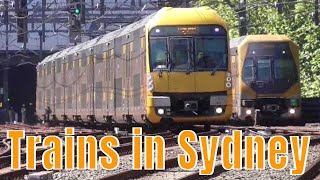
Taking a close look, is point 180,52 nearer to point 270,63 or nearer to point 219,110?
point 219,110

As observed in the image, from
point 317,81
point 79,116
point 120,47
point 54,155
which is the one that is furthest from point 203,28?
point 317,81

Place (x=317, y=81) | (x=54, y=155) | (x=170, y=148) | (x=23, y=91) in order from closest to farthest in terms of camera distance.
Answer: (x=54, y=155) < (x=170, y=148) < (x=317, y=81) < (x=23, y=91)

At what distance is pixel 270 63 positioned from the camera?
28.1 metres

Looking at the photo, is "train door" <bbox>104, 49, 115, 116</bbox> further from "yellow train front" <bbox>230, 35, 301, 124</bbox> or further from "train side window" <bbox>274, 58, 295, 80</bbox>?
"train side window" <bbox>274, 58, 295, 80</bbox>

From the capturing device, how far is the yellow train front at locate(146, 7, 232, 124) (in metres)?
19.8

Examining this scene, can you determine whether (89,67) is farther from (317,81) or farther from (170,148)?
(317,81)

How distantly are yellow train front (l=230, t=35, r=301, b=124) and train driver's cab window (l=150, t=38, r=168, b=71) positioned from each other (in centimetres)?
829

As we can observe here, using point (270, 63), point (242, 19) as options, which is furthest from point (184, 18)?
point (242, 19)

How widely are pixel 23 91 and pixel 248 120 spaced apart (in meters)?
45.3

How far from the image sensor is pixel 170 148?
17.3 m

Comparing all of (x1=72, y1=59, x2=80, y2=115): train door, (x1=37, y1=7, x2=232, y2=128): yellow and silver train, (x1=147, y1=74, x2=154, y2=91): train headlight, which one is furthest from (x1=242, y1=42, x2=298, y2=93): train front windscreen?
(x1=147, y1=74, x2=154, y2=91): train headlight

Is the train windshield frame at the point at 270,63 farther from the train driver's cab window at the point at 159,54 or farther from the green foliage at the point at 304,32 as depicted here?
the green foliage at the point at 304,32

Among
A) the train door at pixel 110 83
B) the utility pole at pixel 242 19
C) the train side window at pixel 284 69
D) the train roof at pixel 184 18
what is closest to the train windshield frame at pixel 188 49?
the train roof at pixel 184 18

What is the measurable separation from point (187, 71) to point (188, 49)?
2.02ft
